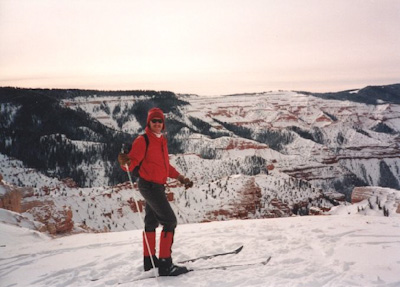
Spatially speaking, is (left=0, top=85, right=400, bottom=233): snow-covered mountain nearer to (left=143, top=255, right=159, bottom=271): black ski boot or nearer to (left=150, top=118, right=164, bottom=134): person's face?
(left=143, top=255, right=159, bottom=271): black ski boot

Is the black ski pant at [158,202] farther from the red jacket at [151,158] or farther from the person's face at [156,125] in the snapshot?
the person's face at [156,125]

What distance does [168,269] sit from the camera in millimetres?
3689

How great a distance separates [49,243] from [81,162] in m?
101

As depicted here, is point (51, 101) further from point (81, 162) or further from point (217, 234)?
point (217, 234)

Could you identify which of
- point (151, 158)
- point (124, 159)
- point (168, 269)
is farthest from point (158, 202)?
point (168, 269)

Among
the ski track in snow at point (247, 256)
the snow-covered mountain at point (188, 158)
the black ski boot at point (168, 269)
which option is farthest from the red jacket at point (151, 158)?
the snow-covered mountain at point (188, 158)

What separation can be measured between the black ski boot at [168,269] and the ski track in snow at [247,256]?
0.09 m

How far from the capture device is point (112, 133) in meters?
133

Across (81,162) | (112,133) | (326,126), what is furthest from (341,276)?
(326,126)

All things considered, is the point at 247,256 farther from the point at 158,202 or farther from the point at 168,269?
the point at 158,202

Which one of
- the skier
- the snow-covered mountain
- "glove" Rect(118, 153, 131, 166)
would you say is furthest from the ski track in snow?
the snow-covered mountain

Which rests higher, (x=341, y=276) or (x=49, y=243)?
(x=341, y=276)

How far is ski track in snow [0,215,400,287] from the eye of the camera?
3.40m

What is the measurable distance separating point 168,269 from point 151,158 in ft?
4.29
